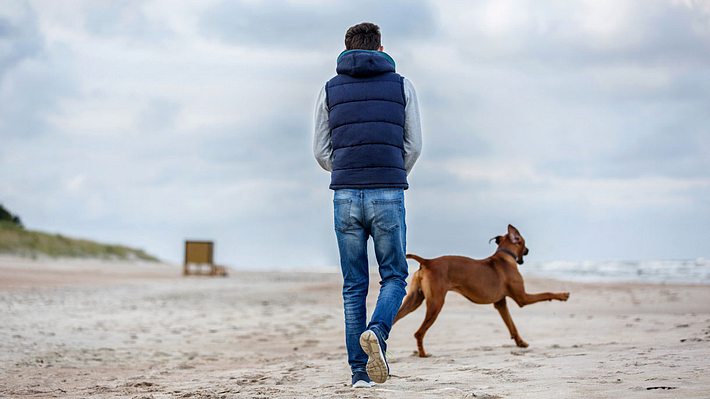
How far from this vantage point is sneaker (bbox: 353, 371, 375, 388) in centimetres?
480

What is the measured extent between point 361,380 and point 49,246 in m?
31.1

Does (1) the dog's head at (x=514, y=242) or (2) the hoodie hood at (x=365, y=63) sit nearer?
(2) the hoodie hood at (x=365, y=63)

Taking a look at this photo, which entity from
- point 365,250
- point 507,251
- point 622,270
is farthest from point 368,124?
point 622,270

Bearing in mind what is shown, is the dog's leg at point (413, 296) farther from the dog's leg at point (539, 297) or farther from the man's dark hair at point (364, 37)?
the man's dark hair at point (364, 37)

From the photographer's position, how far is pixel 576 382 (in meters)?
4.52

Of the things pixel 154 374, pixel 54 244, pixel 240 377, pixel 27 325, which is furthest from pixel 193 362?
pixel 54 244

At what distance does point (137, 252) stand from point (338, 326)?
32757mm

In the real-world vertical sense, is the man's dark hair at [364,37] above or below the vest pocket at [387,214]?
above

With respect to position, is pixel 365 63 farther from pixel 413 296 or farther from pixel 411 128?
pixel 413 296

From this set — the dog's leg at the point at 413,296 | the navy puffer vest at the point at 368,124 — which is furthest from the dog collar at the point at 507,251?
the navy puffer vest at the point at 368,124

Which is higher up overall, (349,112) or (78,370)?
(349,112)

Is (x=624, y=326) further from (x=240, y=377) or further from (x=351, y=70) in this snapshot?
(x=351, y=70)

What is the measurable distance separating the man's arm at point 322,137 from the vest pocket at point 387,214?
1.39 feet

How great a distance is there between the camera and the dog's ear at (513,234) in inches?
304
